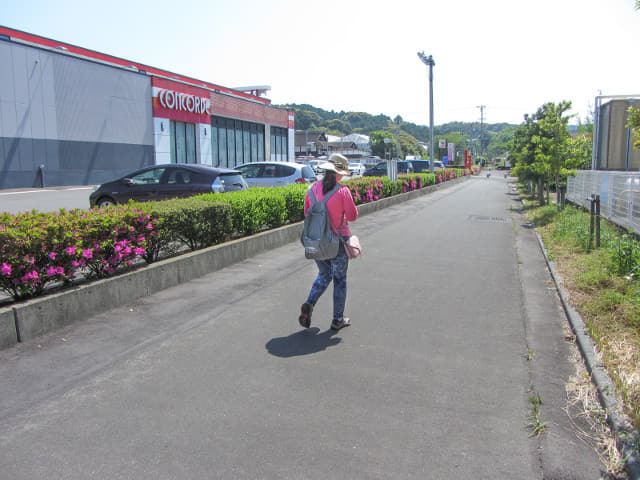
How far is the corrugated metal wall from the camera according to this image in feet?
78.5

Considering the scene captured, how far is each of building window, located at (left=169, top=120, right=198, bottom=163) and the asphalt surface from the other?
2883cm

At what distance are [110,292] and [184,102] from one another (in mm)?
30358

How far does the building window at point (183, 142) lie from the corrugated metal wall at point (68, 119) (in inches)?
93.3

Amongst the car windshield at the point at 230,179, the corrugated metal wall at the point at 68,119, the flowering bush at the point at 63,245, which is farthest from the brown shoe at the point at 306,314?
the corrugated metal wall at the point at 68,119

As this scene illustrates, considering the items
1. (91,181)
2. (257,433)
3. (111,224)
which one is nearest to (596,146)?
(111,224)

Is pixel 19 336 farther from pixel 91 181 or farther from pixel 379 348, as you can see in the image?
pixel 91 181

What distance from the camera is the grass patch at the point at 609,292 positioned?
13.5ft

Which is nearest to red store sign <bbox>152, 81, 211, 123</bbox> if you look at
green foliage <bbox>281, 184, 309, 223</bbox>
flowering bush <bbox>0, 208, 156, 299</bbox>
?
green foliage <bbox>281, 184, 309, 223</bbox>

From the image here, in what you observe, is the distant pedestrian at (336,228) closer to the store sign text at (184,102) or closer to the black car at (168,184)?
the black car at (168,184)

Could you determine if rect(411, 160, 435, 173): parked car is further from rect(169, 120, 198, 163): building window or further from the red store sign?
rect(169, 120, 198, 163): building window

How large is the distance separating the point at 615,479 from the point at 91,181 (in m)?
29.3

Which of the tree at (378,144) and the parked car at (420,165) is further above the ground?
the tree at (378,144)

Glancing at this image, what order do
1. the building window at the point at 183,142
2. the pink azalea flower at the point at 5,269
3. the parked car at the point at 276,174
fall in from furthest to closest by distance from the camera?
the building window at the point at 183,142, the parked car at the point at 276,174, the pink azalea flower at the point at 5,269

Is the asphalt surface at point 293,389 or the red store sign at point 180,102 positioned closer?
the asphalt surface at point 293,389
